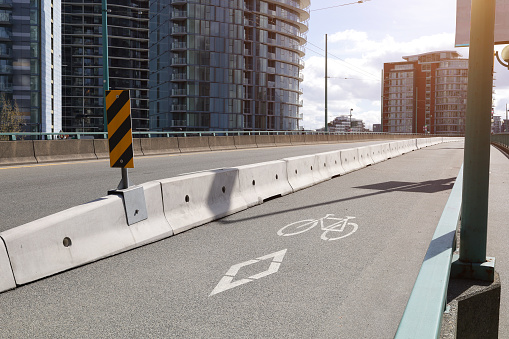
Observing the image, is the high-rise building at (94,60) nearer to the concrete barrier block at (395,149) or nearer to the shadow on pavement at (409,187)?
the concrete barrier block at (395,149)

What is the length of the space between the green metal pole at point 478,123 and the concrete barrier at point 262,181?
17.7 ft

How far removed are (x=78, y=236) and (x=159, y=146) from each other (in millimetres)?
20043

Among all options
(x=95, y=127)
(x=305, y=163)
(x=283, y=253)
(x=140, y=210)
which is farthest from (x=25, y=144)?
(x=95, y=127)

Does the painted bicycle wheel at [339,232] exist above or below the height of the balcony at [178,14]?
below

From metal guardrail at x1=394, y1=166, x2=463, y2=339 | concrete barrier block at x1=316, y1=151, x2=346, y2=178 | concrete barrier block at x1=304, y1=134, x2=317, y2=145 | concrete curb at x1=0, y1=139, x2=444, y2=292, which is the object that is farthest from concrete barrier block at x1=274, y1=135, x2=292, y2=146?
metal guardrail at x1=394, y1=166, x2=463, y2=339

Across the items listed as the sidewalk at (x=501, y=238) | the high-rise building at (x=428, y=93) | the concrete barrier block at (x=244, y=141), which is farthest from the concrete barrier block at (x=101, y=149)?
the high-rise building at (x=428, y=93)

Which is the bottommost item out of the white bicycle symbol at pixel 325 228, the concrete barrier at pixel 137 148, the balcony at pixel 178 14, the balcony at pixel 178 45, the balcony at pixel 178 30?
the white bicycle symbol at pixel 325 228

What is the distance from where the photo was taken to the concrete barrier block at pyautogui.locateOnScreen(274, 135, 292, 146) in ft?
133

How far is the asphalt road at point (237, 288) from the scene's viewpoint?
3730mm

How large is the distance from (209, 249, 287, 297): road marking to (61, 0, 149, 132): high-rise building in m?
104

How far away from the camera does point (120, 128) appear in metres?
6.32

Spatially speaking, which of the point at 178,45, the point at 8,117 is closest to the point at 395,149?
the point at 8,117

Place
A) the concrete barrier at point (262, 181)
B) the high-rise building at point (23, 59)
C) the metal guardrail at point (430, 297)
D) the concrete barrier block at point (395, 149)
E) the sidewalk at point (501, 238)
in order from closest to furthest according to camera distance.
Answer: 1. the metal guardrail at point (430, 297)
2. the sidewalk at point (501, 238)
3. the concrete barrier at point (262, 181)
4. the concrete barrier block at point (395, 149)
5. the high-rise building at point (23, 59)

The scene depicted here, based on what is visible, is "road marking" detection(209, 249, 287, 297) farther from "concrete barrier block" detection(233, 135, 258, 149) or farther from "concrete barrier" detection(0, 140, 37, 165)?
"concrete barrier block" detection(233, 135, 258, 149)
